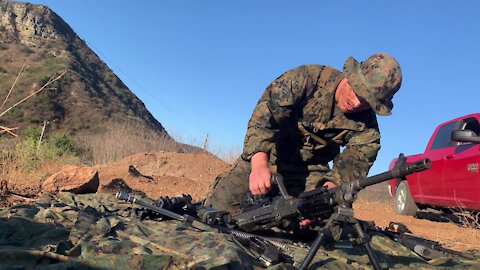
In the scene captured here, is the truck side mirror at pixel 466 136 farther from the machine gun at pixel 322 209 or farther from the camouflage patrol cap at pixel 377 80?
the machine gun at pixel 322 209

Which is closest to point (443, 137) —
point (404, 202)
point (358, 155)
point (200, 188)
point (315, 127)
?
point (404, 202)

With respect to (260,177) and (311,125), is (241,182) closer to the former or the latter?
(311,125)

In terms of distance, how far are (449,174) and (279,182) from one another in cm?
416

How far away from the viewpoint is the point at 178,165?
16844 mm

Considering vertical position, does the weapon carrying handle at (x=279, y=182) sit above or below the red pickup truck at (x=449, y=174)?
below

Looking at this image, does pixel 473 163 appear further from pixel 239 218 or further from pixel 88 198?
pixel 88 198

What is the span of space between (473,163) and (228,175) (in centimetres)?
333

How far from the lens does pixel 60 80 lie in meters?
43.0

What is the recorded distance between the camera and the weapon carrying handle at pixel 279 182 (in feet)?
9.27

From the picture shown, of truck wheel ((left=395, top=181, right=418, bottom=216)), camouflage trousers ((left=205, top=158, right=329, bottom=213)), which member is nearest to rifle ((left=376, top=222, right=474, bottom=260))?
camouflage trousers ((left=205, top=158, right=329, bottom=213))

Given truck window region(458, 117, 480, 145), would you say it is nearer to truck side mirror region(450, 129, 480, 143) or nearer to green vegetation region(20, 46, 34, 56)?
truck side mirror region(450, 129, 480, 143)

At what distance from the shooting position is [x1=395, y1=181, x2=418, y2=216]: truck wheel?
7543 mm

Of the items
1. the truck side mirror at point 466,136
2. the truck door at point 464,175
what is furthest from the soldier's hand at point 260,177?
the truck door at point 464,175

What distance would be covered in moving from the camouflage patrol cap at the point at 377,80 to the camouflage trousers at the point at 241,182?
1002 mm
